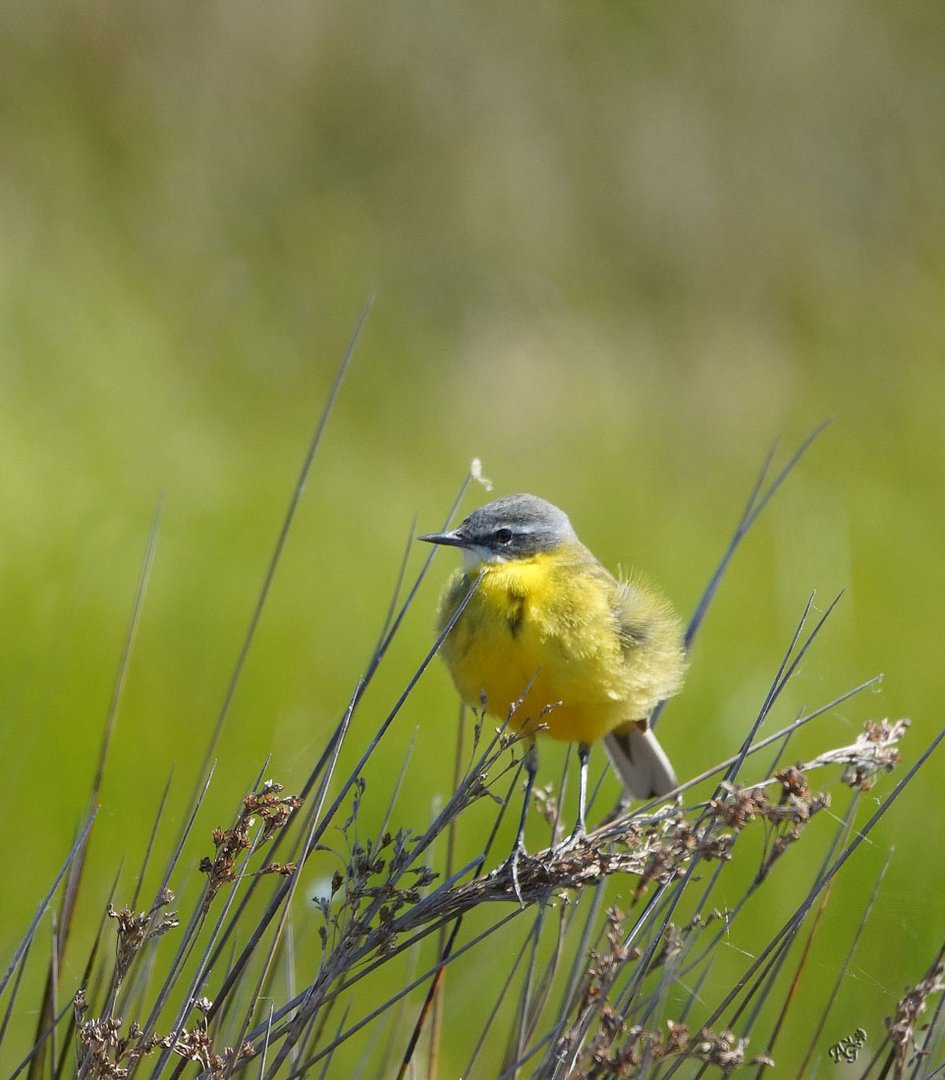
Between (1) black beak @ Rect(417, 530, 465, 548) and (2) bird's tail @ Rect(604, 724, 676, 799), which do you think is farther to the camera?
(2) bird's tail @ Rect(604, 724, 676, 799)

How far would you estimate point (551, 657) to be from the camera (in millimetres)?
2607

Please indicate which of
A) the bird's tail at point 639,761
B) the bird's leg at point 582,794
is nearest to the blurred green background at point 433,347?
the bird's tail at point 639,761

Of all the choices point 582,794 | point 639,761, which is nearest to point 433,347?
point 639,761

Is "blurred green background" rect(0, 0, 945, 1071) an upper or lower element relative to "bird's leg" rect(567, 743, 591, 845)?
upper

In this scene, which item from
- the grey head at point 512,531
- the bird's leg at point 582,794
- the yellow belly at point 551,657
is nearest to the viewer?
the bird's leg at point 582,794

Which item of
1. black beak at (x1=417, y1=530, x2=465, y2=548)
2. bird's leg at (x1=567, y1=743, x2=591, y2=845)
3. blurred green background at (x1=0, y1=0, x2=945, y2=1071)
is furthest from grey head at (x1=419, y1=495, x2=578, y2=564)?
blurred green background at (x1=0, y1=0, x2=945, y2=1071)

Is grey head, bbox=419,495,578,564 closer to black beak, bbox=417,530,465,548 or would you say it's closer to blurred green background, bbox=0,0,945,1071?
black beak, bbox=417,530,465,548

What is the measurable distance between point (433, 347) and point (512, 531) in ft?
14.0

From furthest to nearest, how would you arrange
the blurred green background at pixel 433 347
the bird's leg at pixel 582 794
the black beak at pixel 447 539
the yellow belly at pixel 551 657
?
the blurred green background at pixel 433 347
the black beak at pixel 447 539
the yellow belly at pixel 551 657
the bird's leg at pixel 582 794

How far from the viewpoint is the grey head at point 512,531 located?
3041 mm

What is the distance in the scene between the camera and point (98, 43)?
740 centimetres

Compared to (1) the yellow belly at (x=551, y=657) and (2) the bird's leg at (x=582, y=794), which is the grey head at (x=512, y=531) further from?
(2) the bird's leg at (x=582, y=794)

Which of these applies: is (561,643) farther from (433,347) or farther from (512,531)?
(433,347)

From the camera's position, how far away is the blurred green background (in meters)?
4.79
